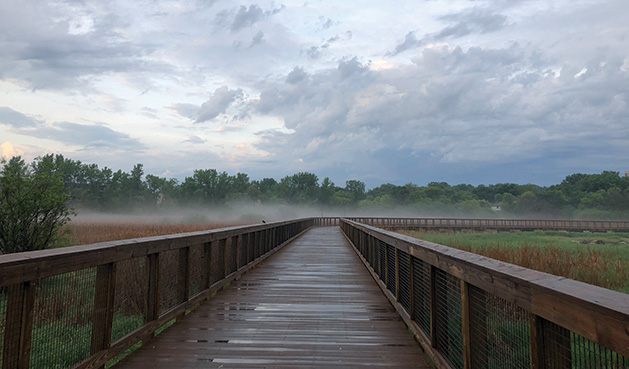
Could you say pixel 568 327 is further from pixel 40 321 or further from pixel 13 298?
pixel 40 321

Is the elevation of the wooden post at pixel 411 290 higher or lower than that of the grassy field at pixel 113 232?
higher

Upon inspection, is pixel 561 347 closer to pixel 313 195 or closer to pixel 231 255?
pixel 231 255

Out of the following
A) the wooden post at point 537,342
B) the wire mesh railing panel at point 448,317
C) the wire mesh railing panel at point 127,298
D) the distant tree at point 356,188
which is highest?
the distant tree at point 356,188

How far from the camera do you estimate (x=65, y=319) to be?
2740 mm

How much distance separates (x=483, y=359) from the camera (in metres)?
2.20

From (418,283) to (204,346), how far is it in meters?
2.17

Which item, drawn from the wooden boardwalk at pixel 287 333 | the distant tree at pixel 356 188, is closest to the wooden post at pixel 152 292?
the wooden boardwalk at pixel 287 333

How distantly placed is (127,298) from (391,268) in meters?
4.06

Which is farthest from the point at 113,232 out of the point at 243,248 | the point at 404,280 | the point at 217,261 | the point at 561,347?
the point at 561,347

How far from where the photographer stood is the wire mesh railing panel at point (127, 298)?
5309 mm

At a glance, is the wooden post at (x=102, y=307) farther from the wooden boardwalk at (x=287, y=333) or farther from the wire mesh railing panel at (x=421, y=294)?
the wire mesh railing panel at (x=421, y=294)

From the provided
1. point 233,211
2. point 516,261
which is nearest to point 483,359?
point 516,261

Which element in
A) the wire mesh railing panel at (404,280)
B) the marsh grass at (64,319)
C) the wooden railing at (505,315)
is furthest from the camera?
the wire mesh railing panel at (404,280)

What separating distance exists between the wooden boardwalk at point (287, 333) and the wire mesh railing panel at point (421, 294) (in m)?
0.23
